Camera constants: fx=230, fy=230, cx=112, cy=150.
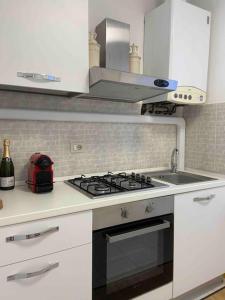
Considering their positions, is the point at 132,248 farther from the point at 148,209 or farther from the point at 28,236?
the point at 28,236

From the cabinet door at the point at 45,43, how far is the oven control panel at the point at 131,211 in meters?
0.69

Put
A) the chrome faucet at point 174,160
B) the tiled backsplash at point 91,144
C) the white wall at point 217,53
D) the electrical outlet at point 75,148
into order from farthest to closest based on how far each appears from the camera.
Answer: the chrome faucet at point 174,160 → the white wall at point 217,53 → the electrical outlet at point 75,148 → the tiled backsplash at point 91,144

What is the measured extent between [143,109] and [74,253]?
128 cm

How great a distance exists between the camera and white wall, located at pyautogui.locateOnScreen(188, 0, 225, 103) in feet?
6.01

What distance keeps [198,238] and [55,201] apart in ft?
3.40

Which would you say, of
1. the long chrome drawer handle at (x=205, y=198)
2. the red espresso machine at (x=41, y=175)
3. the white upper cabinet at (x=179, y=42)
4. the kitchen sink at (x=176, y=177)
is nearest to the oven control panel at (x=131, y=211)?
the long chrome drawer handle at (x=205, y=198)

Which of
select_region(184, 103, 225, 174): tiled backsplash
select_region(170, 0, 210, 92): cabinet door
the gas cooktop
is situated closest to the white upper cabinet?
select_region(170, 0, 210, 92): cabinet door

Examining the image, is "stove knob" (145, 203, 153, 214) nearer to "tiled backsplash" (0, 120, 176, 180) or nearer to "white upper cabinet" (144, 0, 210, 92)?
"tiled backsplash" (0, 120, 176, 180)

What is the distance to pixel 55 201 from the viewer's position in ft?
3.72

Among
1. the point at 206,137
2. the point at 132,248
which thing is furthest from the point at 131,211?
the point at 206,137

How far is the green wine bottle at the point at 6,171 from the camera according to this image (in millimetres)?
1307

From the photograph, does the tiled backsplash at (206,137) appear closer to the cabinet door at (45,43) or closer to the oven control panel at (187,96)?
the oven control panel at (187,96)

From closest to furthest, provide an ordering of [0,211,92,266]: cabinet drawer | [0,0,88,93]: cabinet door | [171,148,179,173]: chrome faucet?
[0,211,92,266]: cabinet drawer → [0,0,88,93]: cabinet door → [171,148,179,173]: chrome faucet

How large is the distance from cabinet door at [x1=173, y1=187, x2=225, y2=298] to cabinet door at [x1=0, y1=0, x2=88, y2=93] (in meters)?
0.99
